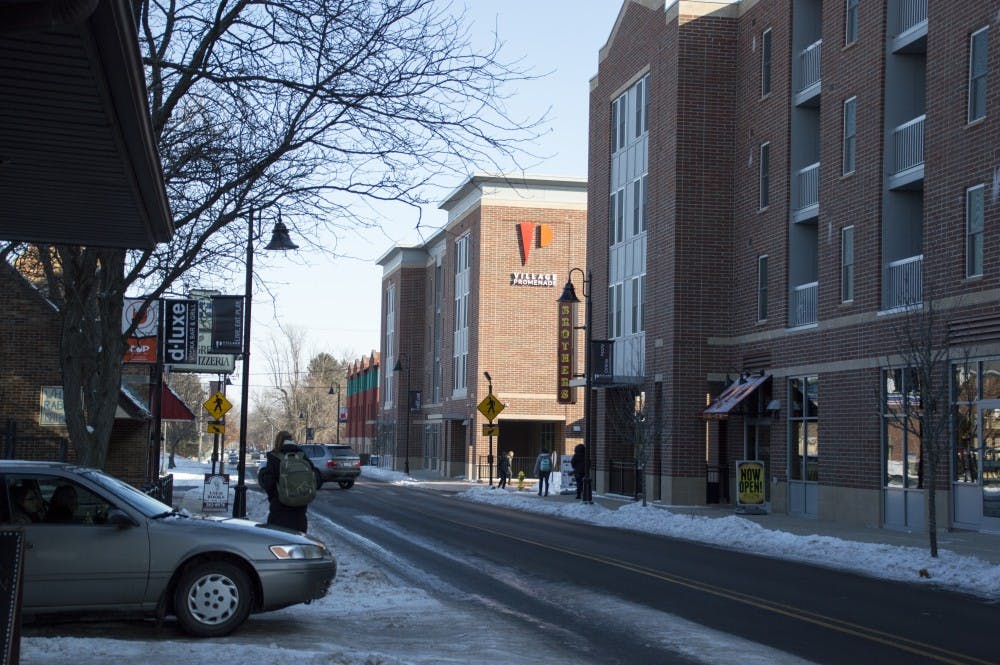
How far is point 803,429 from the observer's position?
32156mm

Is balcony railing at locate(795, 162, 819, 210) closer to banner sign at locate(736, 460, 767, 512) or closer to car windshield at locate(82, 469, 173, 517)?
banner sign at locate(736, 460, 767, 512)

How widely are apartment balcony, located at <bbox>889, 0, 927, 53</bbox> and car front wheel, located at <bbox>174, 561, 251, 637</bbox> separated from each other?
→ 21786 mm

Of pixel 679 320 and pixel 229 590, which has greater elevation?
pixel 679 320

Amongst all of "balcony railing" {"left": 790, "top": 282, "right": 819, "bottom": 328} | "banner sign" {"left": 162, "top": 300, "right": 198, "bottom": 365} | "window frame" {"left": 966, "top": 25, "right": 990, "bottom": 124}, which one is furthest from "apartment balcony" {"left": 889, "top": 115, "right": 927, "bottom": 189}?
"banner sign" {"left": 162, "top": 300, "right": 198, "bottom": 365}

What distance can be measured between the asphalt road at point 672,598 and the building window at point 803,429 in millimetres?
8385

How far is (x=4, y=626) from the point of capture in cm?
621

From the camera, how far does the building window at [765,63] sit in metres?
35.6

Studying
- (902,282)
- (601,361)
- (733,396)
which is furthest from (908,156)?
(601,361)

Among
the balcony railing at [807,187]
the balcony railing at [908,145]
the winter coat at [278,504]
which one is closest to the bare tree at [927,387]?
the balcony railing at [908,145]

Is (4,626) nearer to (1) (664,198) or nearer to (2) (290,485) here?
(2) (290,485)

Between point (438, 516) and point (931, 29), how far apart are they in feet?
53.1

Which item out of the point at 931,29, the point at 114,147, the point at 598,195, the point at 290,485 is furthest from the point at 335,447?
the point at 114,147

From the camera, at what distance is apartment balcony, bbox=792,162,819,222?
32469 mm

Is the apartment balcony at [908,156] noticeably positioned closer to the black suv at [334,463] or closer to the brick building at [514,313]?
the black suv at [334,463]
